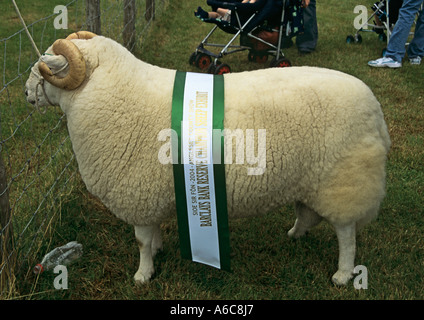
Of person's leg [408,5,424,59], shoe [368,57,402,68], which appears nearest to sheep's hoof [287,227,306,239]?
shoe [368,57,402,68]

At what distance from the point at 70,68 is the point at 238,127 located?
0.81m

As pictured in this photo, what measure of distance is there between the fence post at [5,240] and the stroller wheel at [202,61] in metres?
3.91

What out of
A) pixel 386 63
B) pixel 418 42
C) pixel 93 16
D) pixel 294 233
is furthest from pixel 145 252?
pixel 418 42

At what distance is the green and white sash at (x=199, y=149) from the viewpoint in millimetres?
2123

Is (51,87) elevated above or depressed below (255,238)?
above

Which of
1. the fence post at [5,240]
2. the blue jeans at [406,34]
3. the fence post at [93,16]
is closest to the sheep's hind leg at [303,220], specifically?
the fence post at [5,240]

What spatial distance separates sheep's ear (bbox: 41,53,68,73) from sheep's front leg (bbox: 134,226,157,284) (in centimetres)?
91

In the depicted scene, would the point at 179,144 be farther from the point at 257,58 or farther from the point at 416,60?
the point at 416,60

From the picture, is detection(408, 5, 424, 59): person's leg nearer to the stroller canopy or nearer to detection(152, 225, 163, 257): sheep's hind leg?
the stroller canopy

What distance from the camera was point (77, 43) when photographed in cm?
212

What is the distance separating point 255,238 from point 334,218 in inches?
29.5

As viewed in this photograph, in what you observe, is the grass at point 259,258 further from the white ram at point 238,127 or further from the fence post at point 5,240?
the white ram at point 238,127
